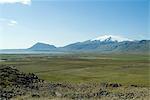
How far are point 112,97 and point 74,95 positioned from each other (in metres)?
5.32

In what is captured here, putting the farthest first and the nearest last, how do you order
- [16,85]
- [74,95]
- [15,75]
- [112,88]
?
[15,75]
[112,88]
[16,85]
[74,95]

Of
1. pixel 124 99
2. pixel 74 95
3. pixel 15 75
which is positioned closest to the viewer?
pixel 124 99

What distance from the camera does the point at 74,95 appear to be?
42562mm

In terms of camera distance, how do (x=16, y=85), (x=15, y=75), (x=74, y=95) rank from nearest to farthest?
(x=74, y=95) < (x=16, y=85) < (x=15, y=75)

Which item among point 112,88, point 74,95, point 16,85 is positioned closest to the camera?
point 74,95

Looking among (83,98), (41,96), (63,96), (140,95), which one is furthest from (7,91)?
(140,95)

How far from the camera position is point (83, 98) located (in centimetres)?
4084

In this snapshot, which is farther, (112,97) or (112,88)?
(112,88)

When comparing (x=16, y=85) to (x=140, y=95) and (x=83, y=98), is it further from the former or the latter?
(x=140, y=95)

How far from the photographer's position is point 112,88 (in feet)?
174

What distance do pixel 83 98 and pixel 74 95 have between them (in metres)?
2.11

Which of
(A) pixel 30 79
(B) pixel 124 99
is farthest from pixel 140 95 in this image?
(A) pixel 30 79

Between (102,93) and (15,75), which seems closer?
(102,93)

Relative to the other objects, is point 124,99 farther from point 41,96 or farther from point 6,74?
point 6,74
